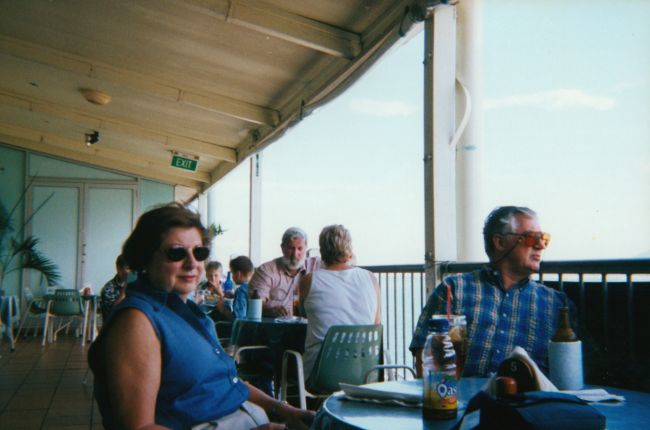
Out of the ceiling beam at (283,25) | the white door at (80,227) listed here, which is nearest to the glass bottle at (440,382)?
the ceiling beam at (283,25)

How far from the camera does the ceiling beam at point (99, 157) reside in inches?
421

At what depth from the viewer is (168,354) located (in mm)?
1550

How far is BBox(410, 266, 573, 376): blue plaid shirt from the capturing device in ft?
7.18

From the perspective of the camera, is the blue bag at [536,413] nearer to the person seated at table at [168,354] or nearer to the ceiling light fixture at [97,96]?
the person seated at table at [168,354]

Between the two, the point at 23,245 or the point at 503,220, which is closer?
the point at 503,220

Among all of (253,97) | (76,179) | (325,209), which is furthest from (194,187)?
(325,209)

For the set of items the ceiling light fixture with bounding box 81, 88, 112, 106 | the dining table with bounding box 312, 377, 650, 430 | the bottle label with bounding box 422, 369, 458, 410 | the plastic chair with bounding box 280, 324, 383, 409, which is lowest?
the plastic chair with bounding box 280, 324, 383, 409

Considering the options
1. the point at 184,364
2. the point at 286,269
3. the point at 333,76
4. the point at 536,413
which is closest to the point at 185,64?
the point at 333,76

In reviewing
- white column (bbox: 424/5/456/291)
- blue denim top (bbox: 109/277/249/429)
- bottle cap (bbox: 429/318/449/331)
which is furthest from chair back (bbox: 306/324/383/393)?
bottle cap (bbox: 429/318/449/331)

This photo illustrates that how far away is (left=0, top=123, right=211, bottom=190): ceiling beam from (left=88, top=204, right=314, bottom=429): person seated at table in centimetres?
963

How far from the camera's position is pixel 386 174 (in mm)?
23875

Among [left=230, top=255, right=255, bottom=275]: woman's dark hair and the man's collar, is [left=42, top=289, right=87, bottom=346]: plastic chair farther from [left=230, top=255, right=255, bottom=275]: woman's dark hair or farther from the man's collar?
the man's collar

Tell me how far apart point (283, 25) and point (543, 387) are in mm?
3676

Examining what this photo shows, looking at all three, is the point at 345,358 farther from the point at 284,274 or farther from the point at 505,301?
the point at 284,274
